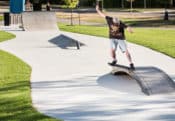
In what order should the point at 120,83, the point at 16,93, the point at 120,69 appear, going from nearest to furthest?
1. the point at 16,93
2. the point at 120,83
3. the point at 120,69

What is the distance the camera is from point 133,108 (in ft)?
32.9

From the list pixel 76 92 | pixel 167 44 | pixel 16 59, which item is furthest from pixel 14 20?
pixel 76 92

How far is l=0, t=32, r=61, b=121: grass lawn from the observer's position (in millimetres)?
9383

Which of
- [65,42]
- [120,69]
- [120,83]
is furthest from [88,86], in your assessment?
[65,42]

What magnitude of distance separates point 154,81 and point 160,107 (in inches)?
63.4

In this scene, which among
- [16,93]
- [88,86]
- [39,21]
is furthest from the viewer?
[39,21]

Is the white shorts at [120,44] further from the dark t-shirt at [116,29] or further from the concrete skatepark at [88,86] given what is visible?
the concrete skatepark at [88,86]

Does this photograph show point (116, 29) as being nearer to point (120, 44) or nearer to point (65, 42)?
point (120, 44)

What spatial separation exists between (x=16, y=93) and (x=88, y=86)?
1.85 meters

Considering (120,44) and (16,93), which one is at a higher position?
(120,44)

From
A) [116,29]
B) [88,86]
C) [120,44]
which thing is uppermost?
[116,29]

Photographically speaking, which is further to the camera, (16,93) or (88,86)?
(88,86)

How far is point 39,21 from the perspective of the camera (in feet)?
107

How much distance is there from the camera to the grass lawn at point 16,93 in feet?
30.8
